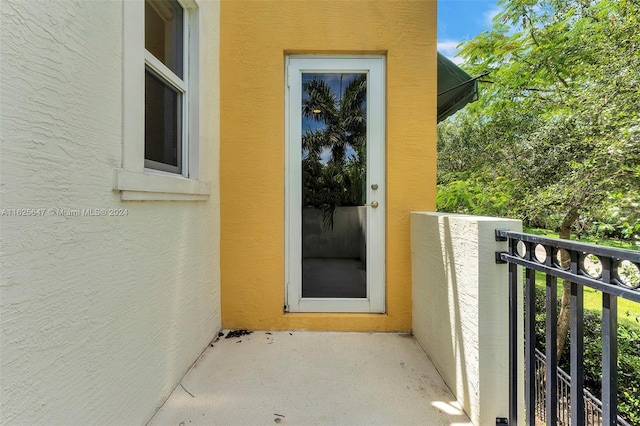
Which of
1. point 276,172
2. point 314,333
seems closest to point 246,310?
point 314,333

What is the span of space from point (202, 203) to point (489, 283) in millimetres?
2018

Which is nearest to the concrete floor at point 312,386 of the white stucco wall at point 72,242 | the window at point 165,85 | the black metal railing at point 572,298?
the white stucco wall at point 72,242

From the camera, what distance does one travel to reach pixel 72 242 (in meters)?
1.06

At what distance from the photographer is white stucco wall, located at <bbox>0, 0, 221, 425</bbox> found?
0.86 meters

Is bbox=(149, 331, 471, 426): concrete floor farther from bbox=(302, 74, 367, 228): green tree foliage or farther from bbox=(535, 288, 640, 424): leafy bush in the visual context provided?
bbox=(535, 288, 640, 424): leafy bush

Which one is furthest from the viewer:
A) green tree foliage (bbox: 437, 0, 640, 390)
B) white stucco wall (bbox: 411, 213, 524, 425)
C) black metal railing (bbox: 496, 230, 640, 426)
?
green tree foliage (bbox: 437, 0, 640, 390)

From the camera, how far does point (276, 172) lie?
8.48 feet

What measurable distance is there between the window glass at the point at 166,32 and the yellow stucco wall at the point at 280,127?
20.3 inches

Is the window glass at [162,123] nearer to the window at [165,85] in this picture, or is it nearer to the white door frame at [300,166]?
the window at [165,85]

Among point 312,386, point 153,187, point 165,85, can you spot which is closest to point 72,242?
point 153,187

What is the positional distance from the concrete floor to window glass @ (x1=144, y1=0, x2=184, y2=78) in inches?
82.9

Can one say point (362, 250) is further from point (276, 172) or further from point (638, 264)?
point (638, 264)

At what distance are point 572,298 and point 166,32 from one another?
2686 millimetres

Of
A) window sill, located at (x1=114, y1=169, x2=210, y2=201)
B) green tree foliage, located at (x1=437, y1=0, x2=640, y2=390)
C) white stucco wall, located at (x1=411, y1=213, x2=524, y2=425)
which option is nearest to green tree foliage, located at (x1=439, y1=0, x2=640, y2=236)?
green tree foliage, located at (x1=437, y1=0, x2=640, y2=390)
